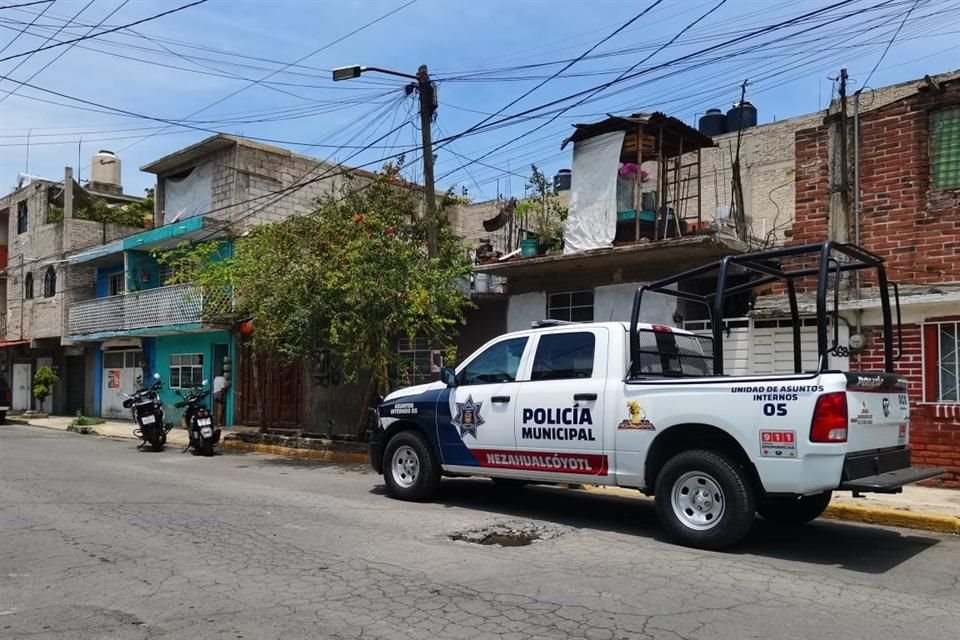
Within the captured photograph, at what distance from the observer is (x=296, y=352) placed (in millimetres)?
13695

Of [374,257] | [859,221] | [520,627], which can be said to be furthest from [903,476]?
[374,257]

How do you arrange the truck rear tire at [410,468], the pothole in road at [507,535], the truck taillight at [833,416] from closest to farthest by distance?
the truck taillight at [833,416], the pothole in road at [507,535], the truck rear tire at [410,468]

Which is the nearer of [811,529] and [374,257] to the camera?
[811,529]

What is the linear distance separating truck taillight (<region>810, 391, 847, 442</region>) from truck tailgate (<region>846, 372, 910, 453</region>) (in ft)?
0.21

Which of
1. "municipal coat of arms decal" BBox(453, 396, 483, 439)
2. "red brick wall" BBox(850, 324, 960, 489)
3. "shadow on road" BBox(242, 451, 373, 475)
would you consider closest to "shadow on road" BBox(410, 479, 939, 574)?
"municipal coat of arms decal" BBox(453, 396, 483, 439)

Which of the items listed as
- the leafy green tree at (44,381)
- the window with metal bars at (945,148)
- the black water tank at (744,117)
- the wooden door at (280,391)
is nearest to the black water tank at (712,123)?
the black water tank at (744,117)

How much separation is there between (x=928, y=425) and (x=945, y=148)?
3696mm

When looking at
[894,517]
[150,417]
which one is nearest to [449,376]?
[894,517]

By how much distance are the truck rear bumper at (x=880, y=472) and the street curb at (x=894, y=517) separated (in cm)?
120

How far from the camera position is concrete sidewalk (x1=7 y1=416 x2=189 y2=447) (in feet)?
63.4

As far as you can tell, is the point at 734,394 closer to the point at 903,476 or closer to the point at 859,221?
the point at 903,476

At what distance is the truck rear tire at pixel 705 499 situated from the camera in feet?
21.5

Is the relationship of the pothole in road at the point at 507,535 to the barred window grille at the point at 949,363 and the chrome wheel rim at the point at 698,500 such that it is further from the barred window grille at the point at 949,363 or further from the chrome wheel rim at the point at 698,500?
the barred window grille at the point at 949,363

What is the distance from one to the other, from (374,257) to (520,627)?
9113 mm
